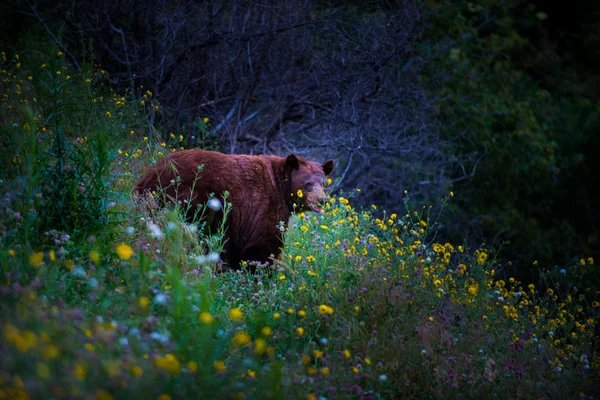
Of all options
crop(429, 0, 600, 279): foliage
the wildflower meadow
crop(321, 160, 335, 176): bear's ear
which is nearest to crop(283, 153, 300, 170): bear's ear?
crop(321, 160, 335, 176): bear's ear

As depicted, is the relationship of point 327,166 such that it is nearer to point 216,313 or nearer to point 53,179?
point 216,313

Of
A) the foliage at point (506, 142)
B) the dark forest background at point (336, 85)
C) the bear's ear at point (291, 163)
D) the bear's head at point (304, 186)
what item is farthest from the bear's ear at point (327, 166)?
the foliage at point (506, 142)

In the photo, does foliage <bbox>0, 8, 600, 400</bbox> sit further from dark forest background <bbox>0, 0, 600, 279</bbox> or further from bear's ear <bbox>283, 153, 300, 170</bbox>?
dark forest background <bbox>0, 0, 600, 279</bbox>

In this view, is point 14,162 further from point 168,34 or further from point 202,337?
point 168,34

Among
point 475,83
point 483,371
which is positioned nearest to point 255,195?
point 483,371

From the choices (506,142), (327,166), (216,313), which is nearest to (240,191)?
(327,166)

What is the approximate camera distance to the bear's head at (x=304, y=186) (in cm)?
569

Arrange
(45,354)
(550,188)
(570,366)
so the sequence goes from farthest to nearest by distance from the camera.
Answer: (550,188)
(570,366)
(45,354)

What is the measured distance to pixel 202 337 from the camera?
105 inches

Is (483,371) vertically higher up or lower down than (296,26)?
lower down

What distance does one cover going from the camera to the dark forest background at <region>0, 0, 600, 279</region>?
8242mm

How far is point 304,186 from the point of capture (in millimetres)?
5719

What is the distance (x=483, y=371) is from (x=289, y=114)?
6.42m

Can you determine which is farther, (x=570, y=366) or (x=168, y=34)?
(x=168, y=34)
